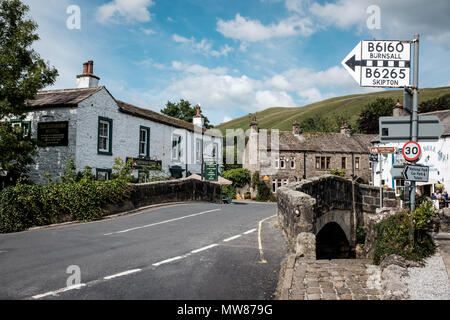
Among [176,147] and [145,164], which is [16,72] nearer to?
[145,164]

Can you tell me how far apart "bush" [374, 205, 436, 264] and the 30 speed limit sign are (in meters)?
1.11

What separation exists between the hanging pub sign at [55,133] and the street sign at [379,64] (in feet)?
54.9

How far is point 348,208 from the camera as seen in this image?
19703mm

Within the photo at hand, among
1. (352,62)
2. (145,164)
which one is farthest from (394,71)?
(145,164)

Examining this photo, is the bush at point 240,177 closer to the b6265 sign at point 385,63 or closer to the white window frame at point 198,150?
the white window frame at point 198,150

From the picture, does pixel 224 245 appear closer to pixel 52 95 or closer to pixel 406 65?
pixel 406 65

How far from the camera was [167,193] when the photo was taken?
71.3ft

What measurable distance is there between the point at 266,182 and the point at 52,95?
3259 cm

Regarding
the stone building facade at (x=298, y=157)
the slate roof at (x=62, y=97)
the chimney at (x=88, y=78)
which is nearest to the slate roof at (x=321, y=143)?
the stone building facade at (x=298, y=157)

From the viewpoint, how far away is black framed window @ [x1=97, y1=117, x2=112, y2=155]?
71.5ft

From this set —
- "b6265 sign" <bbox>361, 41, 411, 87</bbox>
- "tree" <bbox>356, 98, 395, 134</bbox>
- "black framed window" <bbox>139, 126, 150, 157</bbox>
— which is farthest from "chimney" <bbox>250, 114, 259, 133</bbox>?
"b6265 sign" <bbox>361, 41, 411, 87</bbox>

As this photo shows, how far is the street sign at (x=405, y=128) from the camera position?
851cm

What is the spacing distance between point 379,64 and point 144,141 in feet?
65.5
